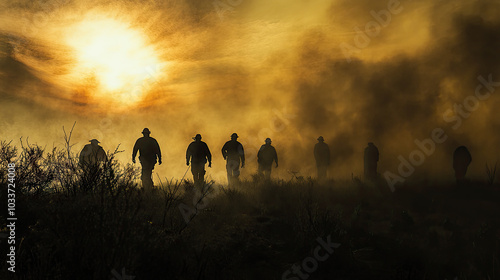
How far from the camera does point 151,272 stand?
502cm

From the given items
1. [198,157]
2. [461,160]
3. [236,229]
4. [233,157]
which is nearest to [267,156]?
[233,157]

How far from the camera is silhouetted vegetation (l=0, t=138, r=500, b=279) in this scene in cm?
476

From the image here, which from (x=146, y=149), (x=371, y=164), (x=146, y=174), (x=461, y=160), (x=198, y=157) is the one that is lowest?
(x=461, y=160)

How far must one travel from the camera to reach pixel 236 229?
834cm

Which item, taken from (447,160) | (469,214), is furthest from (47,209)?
(447,160)

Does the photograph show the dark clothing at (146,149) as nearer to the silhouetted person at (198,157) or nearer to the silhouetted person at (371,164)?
the silhouetted person at (198,157)

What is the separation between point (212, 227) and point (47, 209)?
370 centimetres

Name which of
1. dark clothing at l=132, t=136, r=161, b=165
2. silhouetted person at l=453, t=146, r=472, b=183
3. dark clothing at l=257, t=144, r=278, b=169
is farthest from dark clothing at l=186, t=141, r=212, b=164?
silhouetted person at l=453, t=146, r=472, b=183

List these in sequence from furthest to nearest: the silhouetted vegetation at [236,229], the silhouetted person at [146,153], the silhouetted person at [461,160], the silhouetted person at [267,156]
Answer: the silhouetted person at [267,156] < the silhouetted person at [461,160] < the silhouetted person at [146,153] < the silhouetted vegetation at [236,229]

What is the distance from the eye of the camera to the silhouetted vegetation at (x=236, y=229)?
4.76 metres

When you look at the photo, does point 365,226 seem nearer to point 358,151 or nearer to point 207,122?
point 358,151

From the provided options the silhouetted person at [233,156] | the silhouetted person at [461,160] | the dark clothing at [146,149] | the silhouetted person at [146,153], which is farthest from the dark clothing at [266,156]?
the silhouetted person at [461,160]

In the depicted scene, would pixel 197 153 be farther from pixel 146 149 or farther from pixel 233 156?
pixel 146 149

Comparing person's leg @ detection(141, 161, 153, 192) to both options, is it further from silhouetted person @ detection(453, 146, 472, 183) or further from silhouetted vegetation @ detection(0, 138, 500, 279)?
silhouetted person @ detection(453, 146, 472, 183)
